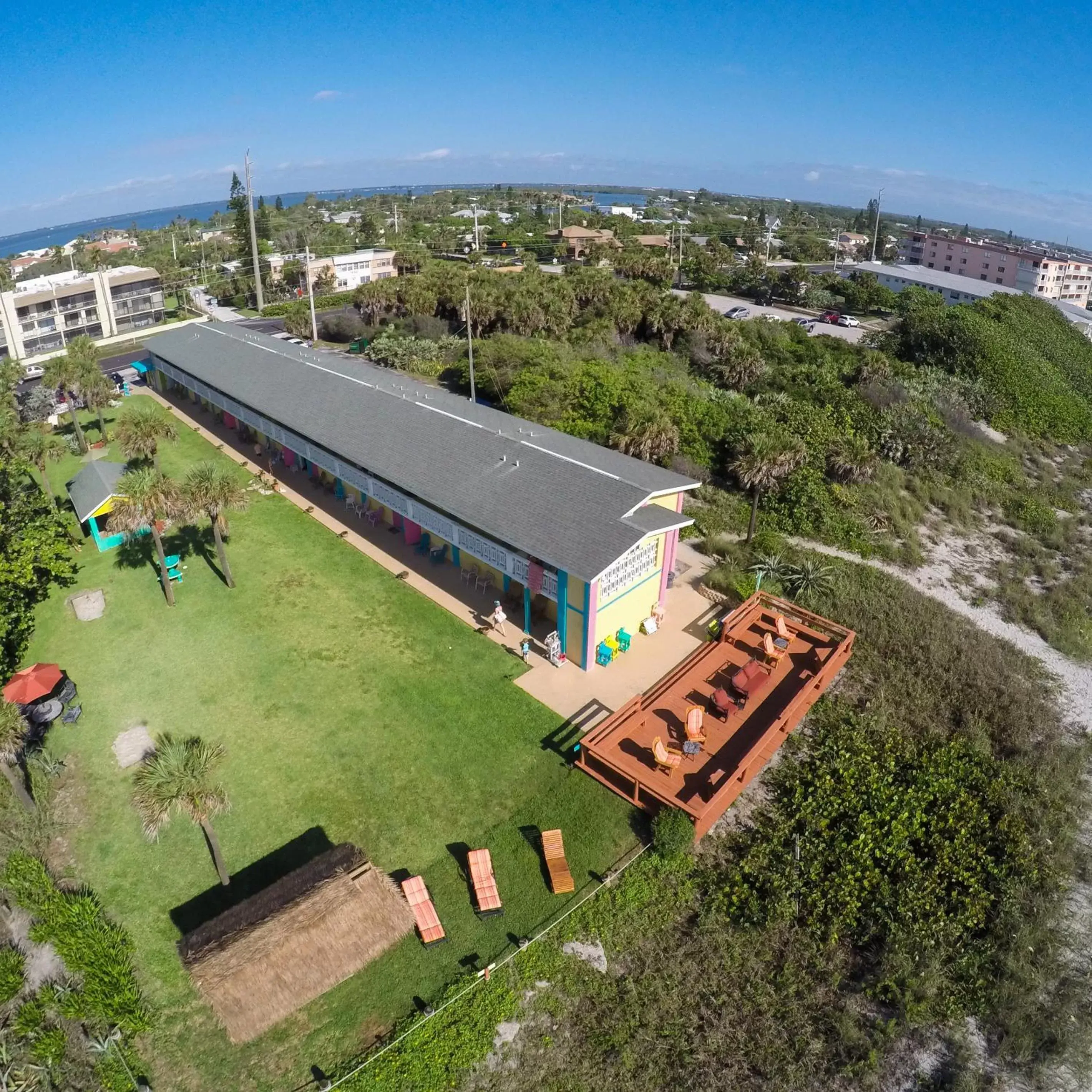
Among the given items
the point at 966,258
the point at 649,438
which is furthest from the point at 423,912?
the point at 966,258

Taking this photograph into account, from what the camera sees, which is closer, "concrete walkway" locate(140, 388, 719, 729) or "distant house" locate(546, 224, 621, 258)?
"concrete walkway" locate(140, 388, 719, 729)

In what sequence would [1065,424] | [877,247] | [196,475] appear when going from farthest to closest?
[877,247] → [1065,424] → [196,475]

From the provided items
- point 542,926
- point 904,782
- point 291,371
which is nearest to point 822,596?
point 904,782

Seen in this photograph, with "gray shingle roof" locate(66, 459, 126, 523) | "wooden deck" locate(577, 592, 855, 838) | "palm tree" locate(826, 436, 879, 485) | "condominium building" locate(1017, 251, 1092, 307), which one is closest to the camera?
"wooden deck" locate(577, 592, 855, 838)

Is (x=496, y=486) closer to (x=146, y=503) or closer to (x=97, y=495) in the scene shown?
(x=146, y=503)

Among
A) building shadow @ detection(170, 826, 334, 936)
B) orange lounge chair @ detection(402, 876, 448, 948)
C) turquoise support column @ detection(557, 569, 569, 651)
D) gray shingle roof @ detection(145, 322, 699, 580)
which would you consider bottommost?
building shadow @ detection(170, 826, 334, 936)

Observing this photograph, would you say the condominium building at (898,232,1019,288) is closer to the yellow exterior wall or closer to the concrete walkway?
the concrete walkway

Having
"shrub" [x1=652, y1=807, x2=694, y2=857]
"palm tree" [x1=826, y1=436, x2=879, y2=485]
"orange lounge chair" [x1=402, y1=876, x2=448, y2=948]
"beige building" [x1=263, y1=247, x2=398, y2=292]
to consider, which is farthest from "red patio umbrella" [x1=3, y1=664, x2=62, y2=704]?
"beige building" [x1=263, y1=247, x2=398, y2=292]

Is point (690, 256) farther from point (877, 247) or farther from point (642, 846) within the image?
point (642, 846)
